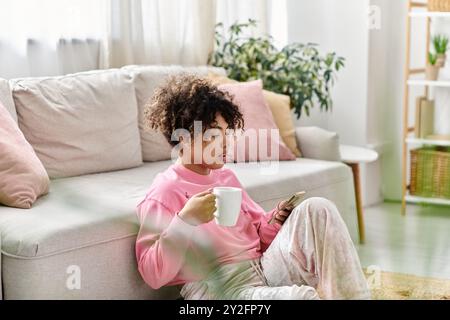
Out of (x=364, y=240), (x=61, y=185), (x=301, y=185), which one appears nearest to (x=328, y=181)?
(x=301, y=185)

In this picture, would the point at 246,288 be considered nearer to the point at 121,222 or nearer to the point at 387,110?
the point at 121,222

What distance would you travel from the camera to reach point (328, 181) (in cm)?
301

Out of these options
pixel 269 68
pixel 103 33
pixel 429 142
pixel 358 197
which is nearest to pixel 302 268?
pixel 358 197

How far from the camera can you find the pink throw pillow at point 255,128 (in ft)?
9.87

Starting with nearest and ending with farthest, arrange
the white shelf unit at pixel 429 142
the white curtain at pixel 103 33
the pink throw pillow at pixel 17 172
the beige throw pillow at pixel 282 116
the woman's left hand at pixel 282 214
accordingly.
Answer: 1. the woman's left hand at pixel 282 214
2. the pink throw pillow at pixel 17 172
3. the white curtain at pixel 103 33
4. the beige throw pillow at pixel 282 116
5. the white shelf unit at pixel 429 142

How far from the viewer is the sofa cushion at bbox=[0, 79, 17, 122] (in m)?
2.45

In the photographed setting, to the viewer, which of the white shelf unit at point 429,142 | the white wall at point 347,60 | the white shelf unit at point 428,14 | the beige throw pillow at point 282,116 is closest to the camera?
→ the beige throw pillow at point 282,116

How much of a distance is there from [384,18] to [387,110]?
48 centimetres

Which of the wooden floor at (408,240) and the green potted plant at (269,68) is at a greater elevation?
the green potted plant at (269,68)

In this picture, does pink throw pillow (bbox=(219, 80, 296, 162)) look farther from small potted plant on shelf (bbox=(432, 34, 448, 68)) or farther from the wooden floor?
small potted plant on shelf (bbox=(432, 34, 448, 68))

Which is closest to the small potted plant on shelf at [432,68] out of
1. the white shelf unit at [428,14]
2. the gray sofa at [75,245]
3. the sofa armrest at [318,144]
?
the white shelf unit at [428,14]

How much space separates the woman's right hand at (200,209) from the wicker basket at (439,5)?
7.45ft

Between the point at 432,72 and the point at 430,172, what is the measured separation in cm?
48

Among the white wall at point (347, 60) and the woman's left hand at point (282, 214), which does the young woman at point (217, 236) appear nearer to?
the woman's left hand at point (282, 214)
